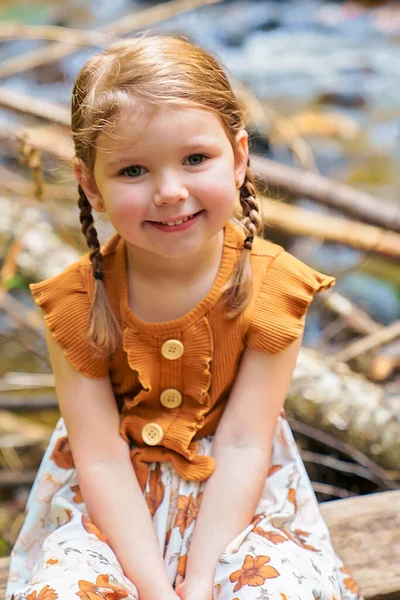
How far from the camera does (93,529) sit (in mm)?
1177

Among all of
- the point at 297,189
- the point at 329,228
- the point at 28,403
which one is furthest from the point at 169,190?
the point at 329,228

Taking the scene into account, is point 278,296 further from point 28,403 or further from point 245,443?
point 28,403

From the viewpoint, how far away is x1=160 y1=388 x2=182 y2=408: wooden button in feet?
4.05

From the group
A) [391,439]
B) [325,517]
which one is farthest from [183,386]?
[391,439]

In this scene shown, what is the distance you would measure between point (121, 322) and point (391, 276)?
155 cm

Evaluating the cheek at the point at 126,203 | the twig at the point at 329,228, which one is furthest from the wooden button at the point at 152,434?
the twig at the point at 329,228

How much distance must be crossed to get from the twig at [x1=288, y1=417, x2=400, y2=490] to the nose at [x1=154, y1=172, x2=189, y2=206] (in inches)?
37.6

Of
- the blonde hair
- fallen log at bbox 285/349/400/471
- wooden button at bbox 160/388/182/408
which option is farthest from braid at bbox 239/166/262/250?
fallen log at bbox 285/349/400/471

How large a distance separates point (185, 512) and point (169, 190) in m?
0.49

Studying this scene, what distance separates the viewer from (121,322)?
123cm

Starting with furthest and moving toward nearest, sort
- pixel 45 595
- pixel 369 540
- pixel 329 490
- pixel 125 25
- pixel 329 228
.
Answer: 1. pixel 125 25
2. pixel 329 228
3. pixel 329 490
4. pixel 369 540
5. pixel 45 595

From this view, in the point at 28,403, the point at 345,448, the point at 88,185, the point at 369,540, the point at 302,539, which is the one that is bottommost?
the point at 28,403

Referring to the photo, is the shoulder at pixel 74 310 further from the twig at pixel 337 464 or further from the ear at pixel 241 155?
the twig at pixel 337 464

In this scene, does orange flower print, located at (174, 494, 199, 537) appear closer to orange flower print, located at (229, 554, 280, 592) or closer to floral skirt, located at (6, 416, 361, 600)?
floral skirt, located at (6, 416, 361, 600)
